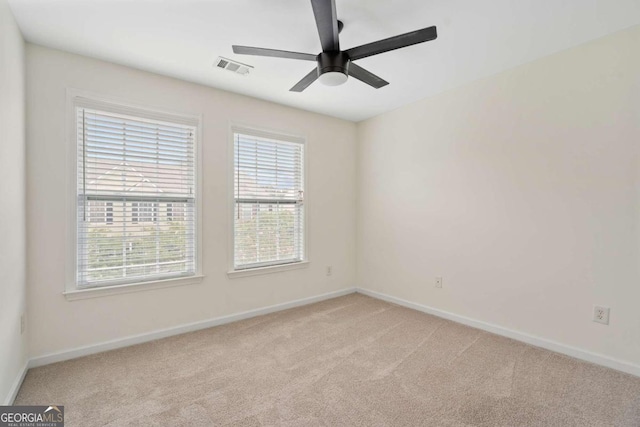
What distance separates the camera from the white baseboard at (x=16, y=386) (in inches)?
72.1

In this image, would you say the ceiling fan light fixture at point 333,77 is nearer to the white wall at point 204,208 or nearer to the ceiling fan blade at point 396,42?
the ceiling fan blade at point 396,42

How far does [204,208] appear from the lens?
3.12 m

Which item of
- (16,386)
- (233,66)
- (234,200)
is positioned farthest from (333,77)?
(16,386)

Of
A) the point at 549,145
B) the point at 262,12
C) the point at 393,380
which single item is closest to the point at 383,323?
the point at 393,380

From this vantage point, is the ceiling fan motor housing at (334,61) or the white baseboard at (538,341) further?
the white baseboard at (538,341)

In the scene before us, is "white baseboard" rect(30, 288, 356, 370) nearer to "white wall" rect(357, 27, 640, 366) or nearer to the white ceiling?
"white wall" rect(357, 27, 640, 366)

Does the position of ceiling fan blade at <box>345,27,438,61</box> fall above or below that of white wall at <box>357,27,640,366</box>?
above

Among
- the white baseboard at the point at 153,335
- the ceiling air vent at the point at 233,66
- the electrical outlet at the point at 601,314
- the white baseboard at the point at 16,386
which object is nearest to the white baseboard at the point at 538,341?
the electrical outlet at the point at 601,314

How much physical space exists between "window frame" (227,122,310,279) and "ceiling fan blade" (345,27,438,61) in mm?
1757

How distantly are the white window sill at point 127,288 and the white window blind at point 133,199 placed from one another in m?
0.05

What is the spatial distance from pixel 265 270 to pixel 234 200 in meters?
0.91

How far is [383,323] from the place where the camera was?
3229 mm

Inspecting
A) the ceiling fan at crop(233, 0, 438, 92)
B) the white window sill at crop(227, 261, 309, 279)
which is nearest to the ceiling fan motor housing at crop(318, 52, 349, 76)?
the ceiling fan at crop(233, 0, 438, 92)

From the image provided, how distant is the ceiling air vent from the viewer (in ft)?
8.58
